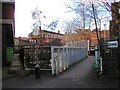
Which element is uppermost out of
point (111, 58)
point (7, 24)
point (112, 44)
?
point (7, 24)

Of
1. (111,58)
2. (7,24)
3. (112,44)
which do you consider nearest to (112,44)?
(112,44)

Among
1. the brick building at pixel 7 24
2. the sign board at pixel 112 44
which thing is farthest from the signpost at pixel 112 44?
the brick building at pixel 7 24

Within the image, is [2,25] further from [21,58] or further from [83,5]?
[83,5]

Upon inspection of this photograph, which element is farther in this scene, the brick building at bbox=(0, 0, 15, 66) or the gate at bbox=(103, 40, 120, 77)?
the brick building at bbox=(0, 0, 15, 66)

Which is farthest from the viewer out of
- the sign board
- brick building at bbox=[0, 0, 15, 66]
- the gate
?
brick building at bbox=[0, 0, 15, 66]

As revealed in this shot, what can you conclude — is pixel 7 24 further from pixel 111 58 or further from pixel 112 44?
pixel 111 58

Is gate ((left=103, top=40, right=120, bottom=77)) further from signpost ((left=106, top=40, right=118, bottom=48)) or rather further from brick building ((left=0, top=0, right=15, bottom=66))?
brick building ((left=0, top=0, right=15, bottom=66))

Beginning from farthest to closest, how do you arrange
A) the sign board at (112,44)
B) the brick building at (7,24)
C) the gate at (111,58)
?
the brick building at (7,24)
the sign board at (112,44)
the gate at (111,58)

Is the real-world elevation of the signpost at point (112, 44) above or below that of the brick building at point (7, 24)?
below

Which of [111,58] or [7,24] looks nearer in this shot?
[111,58]

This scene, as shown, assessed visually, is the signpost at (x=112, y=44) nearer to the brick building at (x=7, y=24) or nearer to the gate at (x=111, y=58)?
the gate at (x=111, y=58)

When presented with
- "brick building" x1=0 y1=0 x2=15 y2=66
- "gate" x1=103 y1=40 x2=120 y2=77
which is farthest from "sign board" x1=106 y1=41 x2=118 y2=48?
"brick building" x1=0 y1=0 x2=15 y2=66

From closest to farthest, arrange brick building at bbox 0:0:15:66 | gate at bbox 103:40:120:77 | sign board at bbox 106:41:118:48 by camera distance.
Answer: gate at bbox 103:40:120:77
sign board at bbox 106:41:118:48
brick building at bbox 0:0:15:66

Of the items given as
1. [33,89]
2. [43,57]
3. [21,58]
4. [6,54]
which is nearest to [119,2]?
[43,57]
